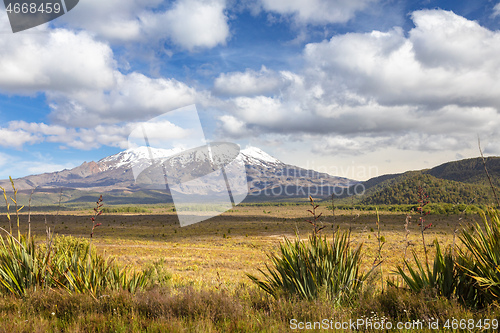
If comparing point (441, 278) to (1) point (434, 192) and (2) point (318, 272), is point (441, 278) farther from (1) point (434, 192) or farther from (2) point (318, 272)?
(1) point (434, 192)

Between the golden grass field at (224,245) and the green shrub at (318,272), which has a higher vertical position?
the green shrub at (318,272)

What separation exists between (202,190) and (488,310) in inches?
553

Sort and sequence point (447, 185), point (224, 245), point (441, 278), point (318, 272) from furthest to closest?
point (447, 185)
point (224, 245)
point (318, 272)
point (441, 278)

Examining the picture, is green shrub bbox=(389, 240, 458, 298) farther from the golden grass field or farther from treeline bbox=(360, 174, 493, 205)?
treeline bbox=(360, 174, 493, 205)

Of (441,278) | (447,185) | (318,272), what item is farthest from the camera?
(447,185)

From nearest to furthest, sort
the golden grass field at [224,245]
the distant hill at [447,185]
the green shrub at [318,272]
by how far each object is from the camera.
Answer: the green shrub at [318,272], the golden grass field at [224,245], the distant hill at [447,185]

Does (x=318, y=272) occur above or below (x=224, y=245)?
above

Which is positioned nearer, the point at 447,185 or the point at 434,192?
the point at 434,192

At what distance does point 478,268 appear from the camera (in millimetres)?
4133

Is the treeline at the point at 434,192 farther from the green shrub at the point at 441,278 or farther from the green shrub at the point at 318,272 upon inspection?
the green shrub at the point at 318,272

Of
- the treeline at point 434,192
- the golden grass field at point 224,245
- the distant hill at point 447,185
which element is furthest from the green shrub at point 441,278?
the treeline at point 434,192

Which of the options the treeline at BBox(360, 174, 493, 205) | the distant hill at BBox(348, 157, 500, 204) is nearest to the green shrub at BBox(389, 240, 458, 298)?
the distant hill at BBox(348, 157, 500, 204)

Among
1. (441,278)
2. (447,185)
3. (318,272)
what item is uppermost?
(318,272)

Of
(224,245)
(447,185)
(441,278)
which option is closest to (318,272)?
(441,278)
